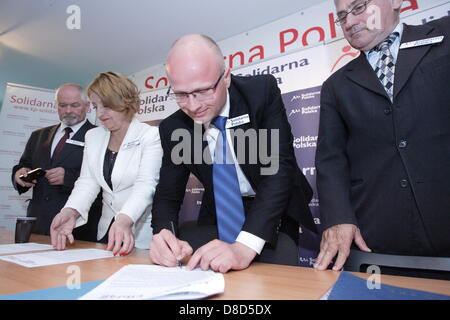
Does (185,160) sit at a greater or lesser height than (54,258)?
greater

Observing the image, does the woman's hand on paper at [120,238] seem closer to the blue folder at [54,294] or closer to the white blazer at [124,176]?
the white blazer at [124,176]

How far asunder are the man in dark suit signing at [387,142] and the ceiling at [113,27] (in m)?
1.96

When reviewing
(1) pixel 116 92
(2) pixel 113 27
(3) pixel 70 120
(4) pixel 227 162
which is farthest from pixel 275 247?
(2) pixel 113 27

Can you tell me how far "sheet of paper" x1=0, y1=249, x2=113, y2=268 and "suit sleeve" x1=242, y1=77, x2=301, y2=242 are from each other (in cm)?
57

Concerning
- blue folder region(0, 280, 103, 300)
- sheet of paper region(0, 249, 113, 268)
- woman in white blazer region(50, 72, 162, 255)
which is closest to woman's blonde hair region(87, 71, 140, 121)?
woman in white blazer region(50, 72, 162, 255)

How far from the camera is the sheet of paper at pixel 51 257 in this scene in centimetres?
93

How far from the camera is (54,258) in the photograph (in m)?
1.02

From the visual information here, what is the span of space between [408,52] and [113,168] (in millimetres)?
1604

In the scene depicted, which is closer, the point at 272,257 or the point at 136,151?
the point at 272,257

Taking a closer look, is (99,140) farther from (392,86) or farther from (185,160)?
(392,86)

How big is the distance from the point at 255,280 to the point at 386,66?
1057mm

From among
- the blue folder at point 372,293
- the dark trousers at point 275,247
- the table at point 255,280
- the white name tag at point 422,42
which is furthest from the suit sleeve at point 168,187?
the white name tag at point 422,42
